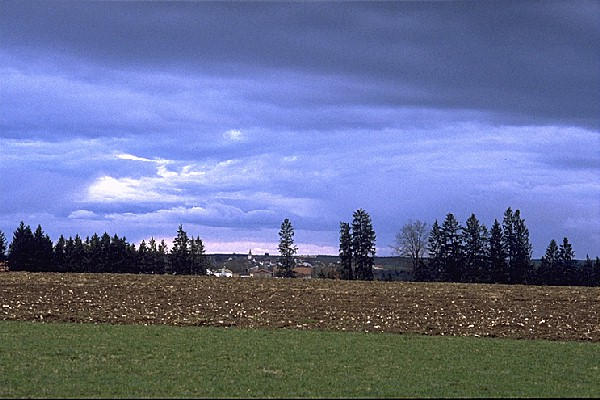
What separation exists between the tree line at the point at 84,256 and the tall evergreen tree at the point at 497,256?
48.9 meters

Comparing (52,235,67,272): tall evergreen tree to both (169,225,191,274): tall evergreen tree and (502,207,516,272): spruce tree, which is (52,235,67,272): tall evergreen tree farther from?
(502,207,516,272): spruce tree

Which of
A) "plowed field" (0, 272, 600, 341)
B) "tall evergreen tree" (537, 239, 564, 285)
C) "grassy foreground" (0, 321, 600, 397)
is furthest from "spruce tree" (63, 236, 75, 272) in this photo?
"grassy foreground" (0, 321, 600, 397)

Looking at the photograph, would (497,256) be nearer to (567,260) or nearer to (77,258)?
(567,260)

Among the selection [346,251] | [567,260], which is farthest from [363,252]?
[567,260]

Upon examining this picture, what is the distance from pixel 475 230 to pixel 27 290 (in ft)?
240

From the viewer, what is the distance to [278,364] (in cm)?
2047

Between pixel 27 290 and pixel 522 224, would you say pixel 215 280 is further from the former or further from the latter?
pixel 522 224

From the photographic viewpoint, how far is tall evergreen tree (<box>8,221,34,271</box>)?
103 meters

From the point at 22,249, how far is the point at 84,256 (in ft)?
29.5

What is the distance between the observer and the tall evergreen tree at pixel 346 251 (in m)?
103

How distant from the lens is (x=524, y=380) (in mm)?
18781

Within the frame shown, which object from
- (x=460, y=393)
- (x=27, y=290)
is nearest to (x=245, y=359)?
(x=460, y=393)

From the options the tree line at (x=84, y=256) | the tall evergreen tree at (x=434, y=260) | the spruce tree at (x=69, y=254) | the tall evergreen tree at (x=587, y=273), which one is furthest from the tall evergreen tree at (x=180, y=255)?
the tall evergreen tree at (x=587, y=273)

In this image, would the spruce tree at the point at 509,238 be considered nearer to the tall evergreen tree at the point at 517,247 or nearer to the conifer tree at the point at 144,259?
the tall evergreen tree at the point at 517,247
